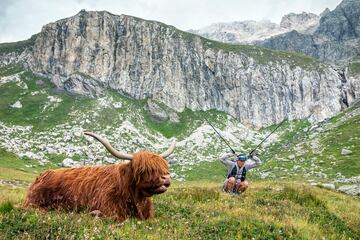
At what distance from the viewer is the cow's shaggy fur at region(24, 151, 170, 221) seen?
8.63 meters

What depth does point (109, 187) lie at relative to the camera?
9.11 m

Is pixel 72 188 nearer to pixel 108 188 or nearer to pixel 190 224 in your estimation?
pixel 108 188

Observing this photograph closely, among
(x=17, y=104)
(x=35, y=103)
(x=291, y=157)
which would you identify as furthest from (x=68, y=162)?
(x=291, y=157)

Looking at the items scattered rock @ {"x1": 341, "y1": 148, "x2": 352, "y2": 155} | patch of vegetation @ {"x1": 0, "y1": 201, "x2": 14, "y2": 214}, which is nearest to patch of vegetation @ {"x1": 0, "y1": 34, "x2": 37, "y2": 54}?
scattered rock @ {"x1": 341, "y1": 148, "x2": 352, "y2": 155}

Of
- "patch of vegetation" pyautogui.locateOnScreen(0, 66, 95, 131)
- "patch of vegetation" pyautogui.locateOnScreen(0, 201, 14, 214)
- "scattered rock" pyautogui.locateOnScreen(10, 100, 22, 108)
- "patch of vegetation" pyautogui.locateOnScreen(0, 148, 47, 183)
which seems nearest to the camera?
"patch of vegetation" pyautogui.locateOnScreen(0, 201, 14, 214)

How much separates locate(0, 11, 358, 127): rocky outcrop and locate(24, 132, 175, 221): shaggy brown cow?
119527 mm

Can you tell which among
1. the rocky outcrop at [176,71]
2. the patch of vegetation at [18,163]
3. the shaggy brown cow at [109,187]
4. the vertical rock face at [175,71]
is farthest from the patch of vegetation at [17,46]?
the shaggy brown cow at [109,187]

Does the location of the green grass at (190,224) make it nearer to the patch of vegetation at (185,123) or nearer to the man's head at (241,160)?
the man's head at (241,160)

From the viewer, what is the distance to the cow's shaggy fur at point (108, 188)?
28.3 feet

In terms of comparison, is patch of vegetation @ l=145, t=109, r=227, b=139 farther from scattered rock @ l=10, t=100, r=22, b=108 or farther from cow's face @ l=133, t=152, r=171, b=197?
cow's face @ l=133, t=152, r=171, b=197

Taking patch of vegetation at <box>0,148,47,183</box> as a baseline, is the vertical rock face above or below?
above

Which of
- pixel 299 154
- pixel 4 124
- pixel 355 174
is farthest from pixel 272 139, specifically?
pixel 4 124

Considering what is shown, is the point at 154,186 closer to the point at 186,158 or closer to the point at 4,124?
the point at 186,158

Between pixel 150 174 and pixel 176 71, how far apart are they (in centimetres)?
13209
